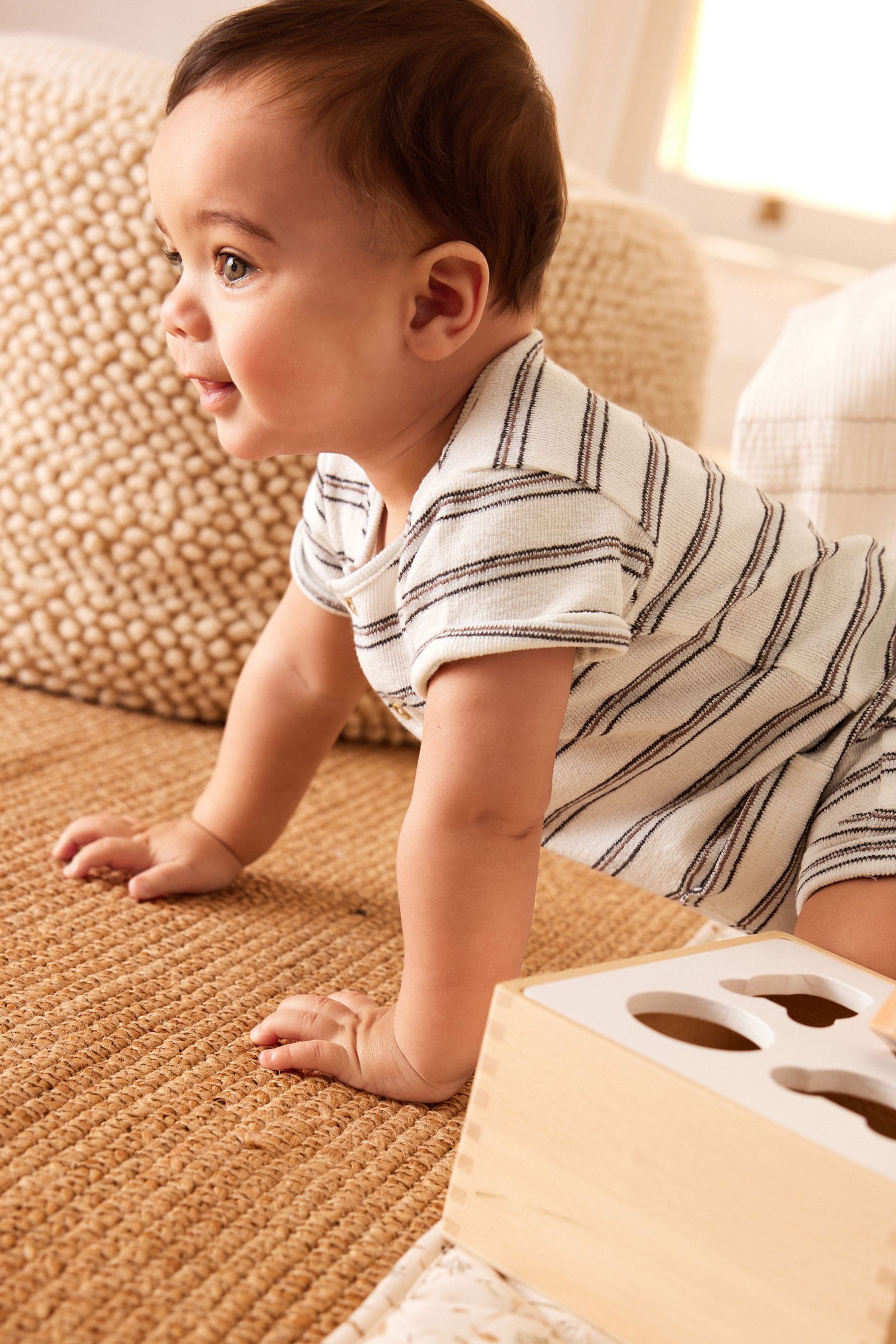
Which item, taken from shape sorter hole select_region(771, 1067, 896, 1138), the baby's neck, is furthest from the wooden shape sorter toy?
the baby's neck

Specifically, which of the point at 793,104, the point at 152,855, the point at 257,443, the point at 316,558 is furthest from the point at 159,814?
the point at 793,104

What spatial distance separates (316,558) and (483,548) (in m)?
0.21

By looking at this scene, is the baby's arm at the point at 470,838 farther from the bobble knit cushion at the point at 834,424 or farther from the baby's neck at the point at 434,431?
the bobble knit cushion at the point at 834,424

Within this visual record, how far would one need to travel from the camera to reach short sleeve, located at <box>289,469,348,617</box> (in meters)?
0.75

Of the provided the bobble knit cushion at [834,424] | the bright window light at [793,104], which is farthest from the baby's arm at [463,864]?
the bright window light at [793,104]

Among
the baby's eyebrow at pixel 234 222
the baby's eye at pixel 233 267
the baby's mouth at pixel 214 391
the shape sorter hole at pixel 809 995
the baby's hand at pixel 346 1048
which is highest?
the baby's eyebrow at pixel 234 222

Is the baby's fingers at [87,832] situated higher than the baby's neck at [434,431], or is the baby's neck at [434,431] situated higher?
the baby's neck at [434,431]

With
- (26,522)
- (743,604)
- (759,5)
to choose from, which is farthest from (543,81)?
(759,5)

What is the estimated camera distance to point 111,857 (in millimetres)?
751

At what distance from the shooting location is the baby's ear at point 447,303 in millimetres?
587

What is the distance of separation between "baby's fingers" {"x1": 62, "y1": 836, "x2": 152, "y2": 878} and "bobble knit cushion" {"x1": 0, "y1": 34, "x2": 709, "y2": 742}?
10.9 inches

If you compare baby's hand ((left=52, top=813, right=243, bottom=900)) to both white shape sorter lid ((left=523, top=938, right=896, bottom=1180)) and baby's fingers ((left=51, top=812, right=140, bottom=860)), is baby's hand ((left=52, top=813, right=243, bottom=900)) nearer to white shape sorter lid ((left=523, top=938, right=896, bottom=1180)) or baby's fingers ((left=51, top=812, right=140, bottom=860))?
baby's fingers ((left=51, top=812, right=140, bottom=860))

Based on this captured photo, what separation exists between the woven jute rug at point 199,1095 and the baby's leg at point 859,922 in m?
0.17

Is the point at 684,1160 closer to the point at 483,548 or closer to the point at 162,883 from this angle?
the point at 483,548
